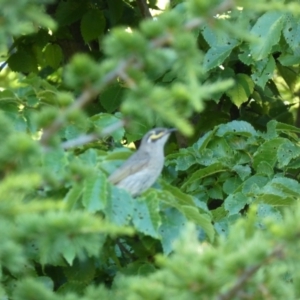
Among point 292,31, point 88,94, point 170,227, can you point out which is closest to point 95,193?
point 170,227

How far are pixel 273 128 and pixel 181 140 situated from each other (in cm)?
146

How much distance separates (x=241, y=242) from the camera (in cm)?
273

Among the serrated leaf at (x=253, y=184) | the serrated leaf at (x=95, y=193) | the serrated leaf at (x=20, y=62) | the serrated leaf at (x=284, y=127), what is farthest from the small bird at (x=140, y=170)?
the serrated leaf at (x=20, y=62)

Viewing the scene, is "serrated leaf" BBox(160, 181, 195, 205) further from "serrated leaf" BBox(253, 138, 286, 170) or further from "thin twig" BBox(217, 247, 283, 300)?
"serrated leaf" BBox(253, 138, 286, 170)

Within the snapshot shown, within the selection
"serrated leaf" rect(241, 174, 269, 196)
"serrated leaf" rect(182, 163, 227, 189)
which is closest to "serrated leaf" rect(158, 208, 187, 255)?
"serrated leaf" rect(241, 174, 269, 196)

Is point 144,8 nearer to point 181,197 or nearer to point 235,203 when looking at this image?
point 235,203

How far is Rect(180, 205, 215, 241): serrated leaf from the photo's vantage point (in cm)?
360

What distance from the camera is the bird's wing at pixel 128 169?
3.70m

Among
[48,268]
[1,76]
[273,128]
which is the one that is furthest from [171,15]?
[1,76]

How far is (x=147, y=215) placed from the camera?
136 inches

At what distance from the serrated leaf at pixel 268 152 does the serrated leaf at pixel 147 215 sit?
6.83 feet

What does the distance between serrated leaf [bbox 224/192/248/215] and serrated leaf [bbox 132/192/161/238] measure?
1.56 m

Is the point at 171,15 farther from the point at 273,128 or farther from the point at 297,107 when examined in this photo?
the point at 297,107

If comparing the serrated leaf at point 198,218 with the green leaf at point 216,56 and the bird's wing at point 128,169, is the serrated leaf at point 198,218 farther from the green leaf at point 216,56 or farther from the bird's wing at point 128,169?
the green leaf at point 216,56
